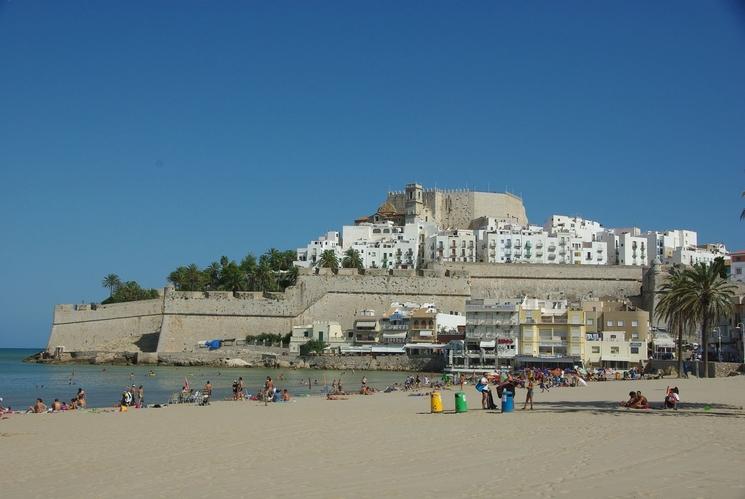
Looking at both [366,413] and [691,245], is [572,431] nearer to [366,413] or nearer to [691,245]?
→ [366,413]

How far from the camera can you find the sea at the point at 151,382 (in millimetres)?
31719

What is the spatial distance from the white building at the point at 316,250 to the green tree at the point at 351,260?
309 centimetres

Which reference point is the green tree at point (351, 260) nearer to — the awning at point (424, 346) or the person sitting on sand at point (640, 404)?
the awning at point (424, 346)

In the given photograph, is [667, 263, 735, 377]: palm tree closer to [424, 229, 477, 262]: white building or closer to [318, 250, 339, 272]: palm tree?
[318, 250, 339, 272]: palm tree

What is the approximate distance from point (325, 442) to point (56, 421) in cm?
910

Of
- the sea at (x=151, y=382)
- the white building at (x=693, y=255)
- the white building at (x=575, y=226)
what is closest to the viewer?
the sea at (x=151, y=382)

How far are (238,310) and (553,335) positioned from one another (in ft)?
86.3

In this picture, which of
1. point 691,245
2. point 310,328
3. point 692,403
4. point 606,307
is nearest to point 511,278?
point 606,307

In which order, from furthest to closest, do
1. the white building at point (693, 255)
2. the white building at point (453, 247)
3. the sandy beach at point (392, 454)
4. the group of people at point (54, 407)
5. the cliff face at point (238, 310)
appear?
the white building at point (453, 247) < the white building at point (693, 255) < the cliff face at point (238, 310) < the group of people at point (54, 407) < the sandy beach at point (392, 454)

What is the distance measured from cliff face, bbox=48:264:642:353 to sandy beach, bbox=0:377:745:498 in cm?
4511

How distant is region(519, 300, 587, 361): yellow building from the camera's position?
47750mm

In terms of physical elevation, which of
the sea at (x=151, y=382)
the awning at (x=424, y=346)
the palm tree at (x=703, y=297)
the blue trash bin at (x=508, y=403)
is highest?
the palm tree at (x=703, y=297)

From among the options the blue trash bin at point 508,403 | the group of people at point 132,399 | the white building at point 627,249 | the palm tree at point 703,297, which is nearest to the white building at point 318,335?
the palm tree at point 703,297

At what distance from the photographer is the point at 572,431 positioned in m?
13.3
